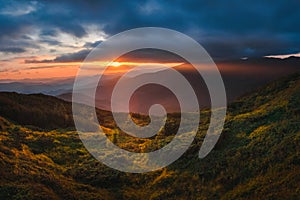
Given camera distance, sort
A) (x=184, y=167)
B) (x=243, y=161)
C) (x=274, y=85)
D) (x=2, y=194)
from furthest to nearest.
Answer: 1. (x=274, y=85)
2. (x=184, y=167)
3. (x=243, y=161)
4. (x=2, y=194)

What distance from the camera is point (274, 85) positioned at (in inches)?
942

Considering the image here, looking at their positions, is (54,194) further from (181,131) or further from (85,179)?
(181,131)

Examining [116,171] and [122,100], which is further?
[122,100]

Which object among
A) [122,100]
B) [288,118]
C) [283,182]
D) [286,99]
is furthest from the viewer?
[122,100]

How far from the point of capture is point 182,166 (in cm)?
1485

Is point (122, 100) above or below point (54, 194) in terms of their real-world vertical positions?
above

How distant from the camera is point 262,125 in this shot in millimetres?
16422

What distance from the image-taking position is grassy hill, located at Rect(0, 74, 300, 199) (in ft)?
37.9

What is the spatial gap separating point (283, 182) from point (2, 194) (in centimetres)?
996

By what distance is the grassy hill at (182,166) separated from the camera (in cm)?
1155

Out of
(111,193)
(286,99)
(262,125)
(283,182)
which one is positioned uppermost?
(286,99)

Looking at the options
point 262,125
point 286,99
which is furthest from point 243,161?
point 286,99

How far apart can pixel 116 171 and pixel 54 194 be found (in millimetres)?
3986

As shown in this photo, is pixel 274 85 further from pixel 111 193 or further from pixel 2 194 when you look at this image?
pixel 2 194
